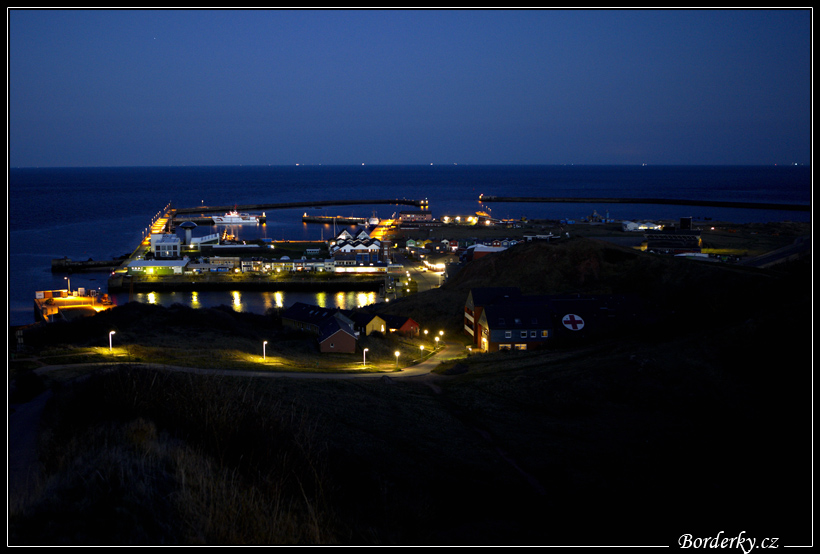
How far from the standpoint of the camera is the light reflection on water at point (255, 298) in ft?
127

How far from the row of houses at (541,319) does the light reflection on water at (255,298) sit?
15403 mm

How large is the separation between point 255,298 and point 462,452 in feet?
105

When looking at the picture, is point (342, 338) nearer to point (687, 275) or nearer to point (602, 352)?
point (602, 352)

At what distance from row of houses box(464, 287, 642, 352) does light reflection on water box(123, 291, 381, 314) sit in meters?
15.4

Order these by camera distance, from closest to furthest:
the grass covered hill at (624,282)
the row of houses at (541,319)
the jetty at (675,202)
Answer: the grass covered hill at (624,282) < the row of houses at (541,319) < the jetty at (675,202)

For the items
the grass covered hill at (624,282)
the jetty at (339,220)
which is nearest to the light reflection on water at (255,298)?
the grass covered hill at (624,282)

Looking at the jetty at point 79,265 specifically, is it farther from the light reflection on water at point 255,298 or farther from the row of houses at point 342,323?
the row of houses at point 342,323

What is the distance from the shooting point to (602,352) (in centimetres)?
1848

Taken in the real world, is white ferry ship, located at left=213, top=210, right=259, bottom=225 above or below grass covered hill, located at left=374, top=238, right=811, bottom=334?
above

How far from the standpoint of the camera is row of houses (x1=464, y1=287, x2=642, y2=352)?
2314 centimetres

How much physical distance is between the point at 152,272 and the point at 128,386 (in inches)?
1569

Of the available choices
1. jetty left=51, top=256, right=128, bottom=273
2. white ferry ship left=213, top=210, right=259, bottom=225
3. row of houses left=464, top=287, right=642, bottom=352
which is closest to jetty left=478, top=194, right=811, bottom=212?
white ferry ship left=213, top=210, right=259, bottom=225

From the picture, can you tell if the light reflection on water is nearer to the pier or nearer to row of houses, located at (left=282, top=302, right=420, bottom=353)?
row of houses, located at (left=282, top=302, right=420, bottom=353)

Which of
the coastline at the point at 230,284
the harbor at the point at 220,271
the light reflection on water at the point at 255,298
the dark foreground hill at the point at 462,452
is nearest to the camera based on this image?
the dark foreground hill at the point at 462,452
